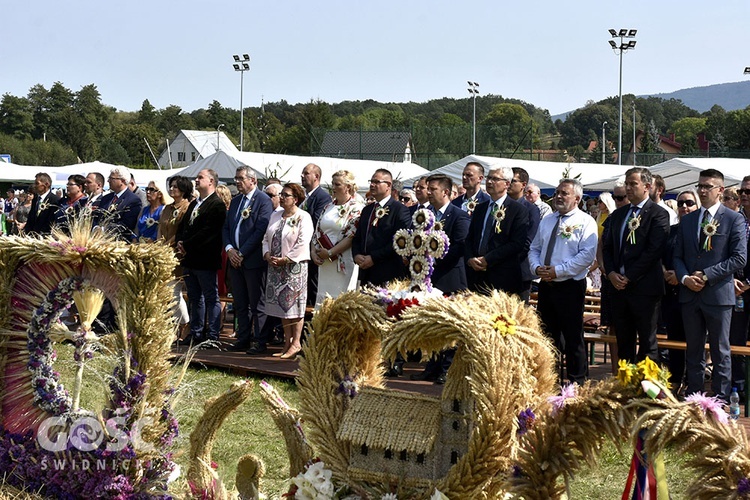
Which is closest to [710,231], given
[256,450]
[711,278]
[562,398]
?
[711,278]

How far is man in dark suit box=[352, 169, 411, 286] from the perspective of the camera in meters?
9.08

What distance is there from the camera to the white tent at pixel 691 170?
57.5 ft

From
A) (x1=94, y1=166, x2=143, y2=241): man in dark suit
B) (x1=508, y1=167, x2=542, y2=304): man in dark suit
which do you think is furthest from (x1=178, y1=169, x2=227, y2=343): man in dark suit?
(x1=508, y1=167, x2=542, y2=304): man in dark suit

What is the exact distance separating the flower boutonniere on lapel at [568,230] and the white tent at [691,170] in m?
9.56

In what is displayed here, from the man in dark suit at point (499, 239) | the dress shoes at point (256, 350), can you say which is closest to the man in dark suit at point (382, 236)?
the man in dark suit at point (499, 239)

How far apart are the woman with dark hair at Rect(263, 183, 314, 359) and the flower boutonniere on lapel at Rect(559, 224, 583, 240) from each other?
3024mm

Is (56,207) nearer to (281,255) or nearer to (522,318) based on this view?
(281,255)

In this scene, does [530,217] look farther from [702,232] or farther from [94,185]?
[94,185]

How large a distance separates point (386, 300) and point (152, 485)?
5.41 feet

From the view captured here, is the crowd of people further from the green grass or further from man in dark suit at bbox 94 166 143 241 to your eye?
the green grass

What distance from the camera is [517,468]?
3.55 meters

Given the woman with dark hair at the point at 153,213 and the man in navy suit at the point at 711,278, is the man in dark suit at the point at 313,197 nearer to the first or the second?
the woman with dark hair at the point at 153,213

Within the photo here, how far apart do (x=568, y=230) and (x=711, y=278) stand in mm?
1295

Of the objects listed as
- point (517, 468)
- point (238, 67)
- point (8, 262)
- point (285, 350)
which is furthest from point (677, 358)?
point (238, 67)
